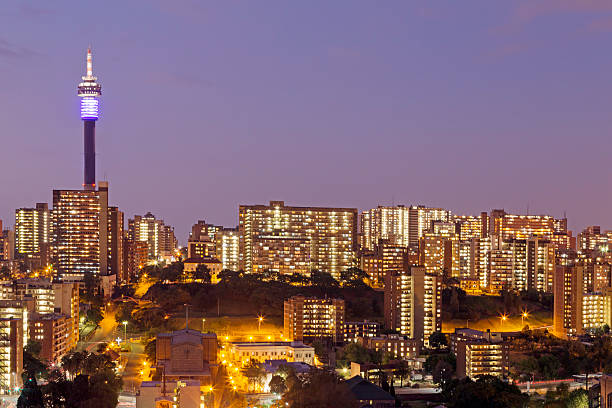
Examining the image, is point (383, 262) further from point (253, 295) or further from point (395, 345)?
point (395, 345)

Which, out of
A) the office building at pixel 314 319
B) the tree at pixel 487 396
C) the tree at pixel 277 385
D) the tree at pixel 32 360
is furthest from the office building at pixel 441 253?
the tree at pixel 487 396

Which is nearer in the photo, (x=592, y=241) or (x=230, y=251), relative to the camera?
(x=230, y=251)

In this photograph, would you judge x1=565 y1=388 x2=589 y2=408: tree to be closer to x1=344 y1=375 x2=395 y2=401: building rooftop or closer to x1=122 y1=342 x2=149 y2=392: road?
x1=344 y1=375 x2=395 y2=401: building rooftop

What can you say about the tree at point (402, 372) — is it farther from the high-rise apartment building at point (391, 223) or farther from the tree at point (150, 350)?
the high-rise apartment building at point (391, 223)

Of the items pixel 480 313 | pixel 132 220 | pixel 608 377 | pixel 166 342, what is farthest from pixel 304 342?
pixel 132 220

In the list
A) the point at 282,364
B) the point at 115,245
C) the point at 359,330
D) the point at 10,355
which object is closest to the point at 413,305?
the point at 359,330

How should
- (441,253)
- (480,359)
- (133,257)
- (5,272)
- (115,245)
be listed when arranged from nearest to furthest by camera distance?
(480,359), (5,272), (115,245), (441,253), (133,257)

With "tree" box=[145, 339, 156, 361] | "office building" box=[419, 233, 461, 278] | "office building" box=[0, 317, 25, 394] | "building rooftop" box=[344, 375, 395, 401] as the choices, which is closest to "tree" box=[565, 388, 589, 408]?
"building rooftop" box=[344, 375, 395, 401]
